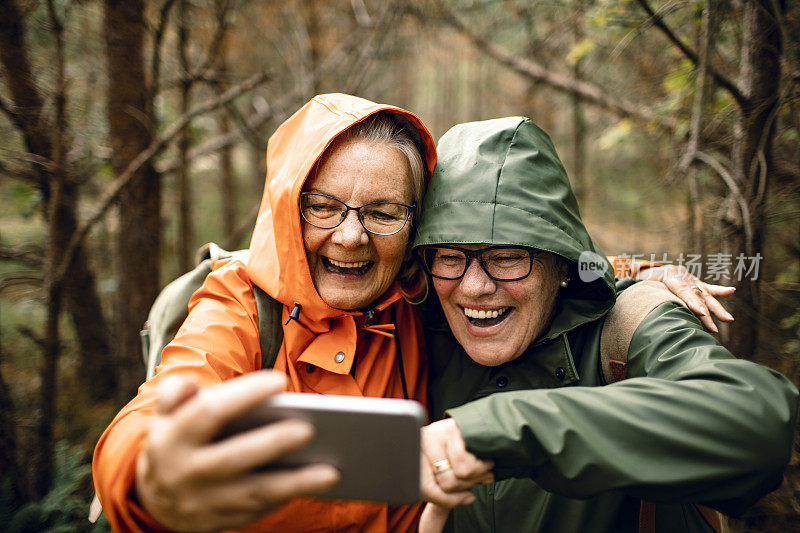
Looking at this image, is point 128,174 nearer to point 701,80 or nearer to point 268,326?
point 268,326

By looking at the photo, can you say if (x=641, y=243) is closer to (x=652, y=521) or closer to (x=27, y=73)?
(x=652, y=521)

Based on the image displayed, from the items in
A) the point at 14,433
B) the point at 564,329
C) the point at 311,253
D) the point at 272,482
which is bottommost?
the point at 14,433

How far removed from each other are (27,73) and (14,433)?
216 cm

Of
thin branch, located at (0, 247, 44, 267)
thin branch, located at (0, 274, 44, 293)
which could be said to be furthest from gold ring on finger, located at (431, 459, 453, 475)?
thin branch, located at (0, 247, 44, 267)

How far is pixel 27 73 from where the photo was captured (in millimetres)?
2875

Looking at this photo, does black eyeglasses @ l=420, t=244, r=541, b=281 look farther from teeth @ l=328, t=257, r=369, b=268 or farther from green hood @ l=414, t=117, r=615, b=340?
teeth @ l=328, t=257, r=369, b=268

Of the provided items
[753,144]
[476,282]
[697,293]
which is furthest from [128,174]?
[753,144]

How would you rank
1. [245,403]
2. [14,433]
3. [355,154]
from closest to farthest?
[245,403] → [355,154] → [14,433]

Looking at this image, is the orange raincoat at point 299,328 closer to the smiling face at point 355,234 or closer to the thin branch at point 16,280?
the smiling face at point 355,234

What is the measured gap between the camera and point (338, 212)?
199 cm

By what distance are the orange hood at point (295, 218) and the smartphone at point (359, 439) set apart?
91 centimetres

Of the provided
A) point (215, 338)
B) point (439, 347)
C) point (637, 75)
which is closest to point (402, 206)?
point (439, 347)

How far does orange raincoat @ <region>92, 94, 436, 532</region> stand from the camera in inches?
68.3

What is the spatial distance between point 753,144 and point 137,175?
396cm
